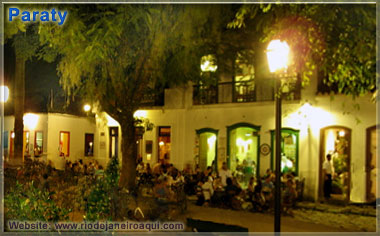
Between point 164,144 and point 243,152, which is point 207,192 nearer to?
point 243,152

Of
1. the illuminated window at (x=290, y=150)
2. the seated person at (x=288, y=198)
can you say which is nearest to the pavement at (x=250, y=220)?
the seated person at (x=288, y=198)

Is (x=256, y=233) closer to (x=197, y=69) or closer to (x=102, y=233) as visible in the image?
(x=102, y=233)

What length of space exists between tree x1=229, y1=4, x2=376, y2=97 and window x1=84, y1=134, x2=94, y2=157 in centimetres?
686

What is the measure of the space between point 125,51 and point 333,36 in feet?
16.4

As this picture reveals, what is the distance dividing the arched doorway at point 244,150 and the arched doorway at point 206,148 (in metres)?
0.92

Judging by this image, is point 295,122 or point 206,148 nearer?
point 295,122

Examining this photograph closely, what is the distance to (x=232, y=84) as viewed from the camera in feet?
53.0

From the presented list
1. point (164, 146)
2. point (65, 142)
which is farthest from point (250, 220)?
point (164, 146)

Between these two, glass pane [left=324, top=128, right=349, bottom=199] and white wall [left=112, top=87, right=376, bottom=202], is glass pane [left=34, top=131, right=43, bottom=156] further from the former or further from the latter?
glass pane [left=324, top=128, right=349, bottom=199]

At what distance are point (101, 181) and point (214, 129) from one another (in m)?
10.9

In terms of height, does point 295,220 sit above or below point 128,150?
below

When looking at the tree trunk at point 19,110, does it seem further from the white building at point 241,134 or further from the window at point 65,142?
the window at point 65,142

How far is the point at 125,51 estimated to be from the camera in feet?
32.4

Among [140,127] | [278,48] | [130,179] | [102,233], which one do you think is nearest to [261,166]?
[140,127]
